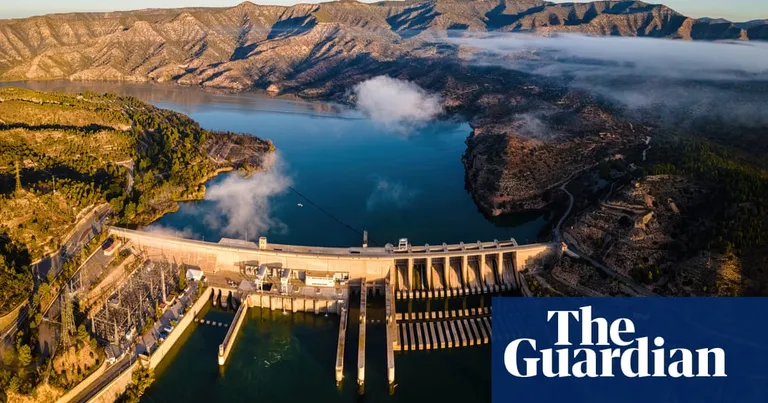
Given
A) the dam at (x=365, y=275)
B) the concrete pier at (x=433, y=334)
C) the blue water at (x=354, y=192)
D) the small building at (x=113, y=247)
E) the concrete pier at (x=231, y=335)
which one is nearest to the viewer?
the concrete pier at (x=231, y=335)

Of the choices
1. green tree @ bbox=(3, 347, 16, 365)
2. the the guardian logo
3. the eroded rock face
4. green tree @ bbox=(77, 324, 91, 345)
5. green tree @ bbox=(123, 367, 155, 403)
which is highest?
the eroded rock face

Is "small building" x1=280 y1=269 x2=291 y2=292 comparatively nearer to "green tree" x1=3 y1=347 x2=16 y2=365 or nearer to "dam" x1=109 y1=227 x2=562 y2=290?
"dam" x1=109 y1=227 x2=562 y2=290

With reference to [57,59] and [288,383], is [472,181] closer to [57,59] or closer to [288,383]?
[288,383]

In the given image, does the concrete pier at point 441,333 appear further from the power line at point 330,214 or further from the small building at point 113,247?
the small building at point 113,247

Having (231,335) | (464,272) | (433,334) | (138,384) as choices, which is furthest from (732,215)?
(138,384)

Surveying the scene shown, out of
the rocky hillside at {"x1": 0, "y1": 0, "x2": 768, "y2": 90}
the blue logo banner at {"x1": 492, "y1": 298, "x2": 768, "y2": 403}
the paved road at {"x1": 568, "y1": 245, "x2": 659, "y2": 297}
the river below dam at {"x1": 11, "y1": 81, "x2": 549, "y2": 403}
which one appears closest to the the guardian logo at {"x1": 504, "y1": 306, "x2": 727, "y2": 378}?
the blue logo banner at {"x1": 492, "y1": 298, "x2": 768, "y2": 403}

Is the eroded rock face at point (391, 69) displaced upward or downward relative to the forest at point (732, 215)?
upward

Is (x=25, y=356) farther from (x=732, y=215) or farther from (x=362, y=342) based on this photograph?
(x=732, y=215)

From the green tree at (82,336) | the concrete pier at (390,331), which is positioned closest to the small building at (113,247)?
the green tree at (82,336)

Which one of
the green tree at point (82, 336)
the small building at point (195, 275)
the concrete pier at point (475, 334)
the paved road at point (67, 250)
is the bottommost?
the concrete pier at point (475, 334)
